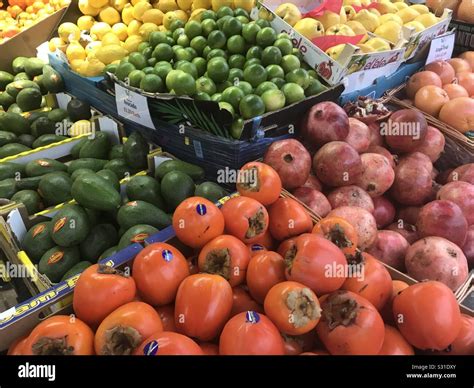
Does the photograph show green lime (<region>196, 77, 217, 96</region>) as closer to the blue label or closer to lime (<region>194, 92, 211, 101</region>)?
lime (<region>194, 92, 211, 101</region>)

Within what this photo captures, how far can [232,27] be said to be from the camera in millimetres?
2607

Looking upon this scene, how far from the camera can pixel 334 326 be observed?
1108mm

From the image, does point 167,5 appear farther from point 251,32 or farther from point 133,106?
point 133,106

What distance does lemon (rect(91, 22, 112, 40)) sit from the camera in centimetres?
330

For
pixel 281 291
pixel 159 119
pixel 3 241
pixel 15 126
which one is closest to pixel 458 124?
pixel 159 119

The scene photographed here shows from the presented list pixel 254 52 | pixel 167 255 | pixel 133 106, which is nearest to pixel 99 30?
pixel 133 106

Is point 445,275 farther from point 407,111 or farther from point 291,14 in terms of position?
point 291,14

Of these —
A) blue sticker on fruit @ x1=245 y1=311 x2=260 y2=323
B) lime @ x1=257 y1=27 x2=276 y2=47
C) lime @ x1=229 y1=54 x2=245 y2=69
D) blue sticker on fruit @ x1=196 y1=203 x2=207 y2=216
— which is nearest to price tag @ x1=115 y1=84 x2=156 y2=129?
lime @ x1=229 y1=54 x2=245 y2=69

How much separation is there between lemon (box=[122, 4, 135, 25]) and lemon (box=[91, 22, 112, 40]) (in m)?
0.14

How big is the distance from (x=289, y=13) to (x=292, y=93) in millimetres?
918

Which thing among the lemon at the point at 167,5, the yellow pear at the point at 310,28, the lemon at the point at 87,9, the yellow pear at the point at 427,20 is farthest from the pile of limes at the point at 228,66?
the yellow pear at the point at 427,20

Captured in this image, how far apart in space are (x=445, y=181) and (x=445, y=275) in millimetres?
891
